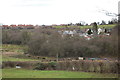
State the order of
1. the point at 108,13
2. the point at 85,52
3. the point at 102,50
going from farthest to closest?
the point at 85,52 < the point at 102,50 < the point at 108,13

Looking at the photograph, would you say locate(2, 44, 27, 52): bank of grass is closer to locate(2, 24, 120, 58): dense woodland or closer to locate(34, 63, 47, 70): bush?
locate(2, 24, 120, 58): dense woodland

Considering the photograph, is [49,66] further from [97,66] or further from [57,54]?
[57,54]

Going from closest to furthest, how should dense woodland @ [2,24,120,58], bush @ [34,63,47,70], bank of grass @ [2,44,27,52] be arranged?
1. bush @ [34,63,47,70]
2. dense woodland @ [2,24,120,58]
3. bank of grass @ [2,44,27,52]

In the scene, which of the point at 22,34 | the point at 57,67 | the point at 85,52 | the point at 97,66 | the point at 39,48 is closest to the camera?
the point at 97,66

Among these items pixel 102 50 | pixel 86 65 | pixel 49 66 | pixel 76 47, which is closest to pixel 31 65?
pixel 49 66

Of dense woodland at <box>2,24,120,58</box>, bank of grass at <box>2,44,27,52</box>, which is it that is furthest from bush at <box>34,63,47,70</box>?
bank of grass at <box>2,44,27,52</box>

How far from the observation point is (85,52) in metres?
40.1

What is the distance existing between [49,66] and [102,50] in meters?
13.9

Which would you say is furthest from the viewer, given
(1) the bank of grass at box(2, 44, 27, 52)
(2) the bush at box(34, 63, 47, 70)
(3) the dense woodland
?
(1) the bank of grass at box(2, 44, 27, 52)

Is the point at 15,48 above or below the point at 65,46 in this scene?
below

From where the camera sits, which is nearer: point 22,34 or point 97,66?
point 97,66

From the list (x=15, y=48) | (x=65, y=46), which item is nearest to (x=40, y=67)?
(x=65, y=46)

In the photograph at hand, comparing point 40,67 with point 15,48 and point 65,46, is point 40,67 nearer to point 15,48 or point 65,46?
point 65,46

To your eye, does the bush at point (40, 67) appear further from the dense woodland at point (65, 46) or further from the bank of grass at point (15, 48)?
the bank of grass at point (15, 48)
